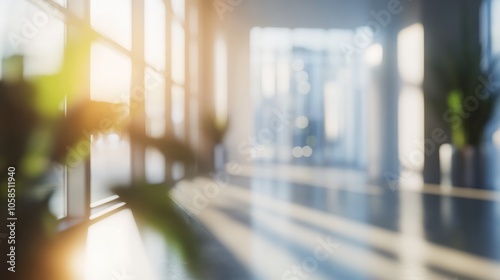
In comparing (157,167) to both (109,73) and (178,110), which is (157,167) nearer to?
(178,110)

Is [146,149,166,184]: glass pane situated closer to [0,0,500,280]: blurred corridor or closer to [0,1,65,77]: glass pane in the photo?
[0,0,500,280]: blurred corridor

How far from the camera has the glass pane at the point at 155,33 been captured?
609 centimetres

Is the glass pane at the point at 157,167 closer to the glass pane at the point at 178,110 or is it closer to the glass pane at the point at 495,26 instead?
the glass pane at the point at 178,110

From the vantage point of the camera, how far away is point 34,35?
2844mm

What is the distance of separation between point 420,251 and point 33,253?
2.00 meters

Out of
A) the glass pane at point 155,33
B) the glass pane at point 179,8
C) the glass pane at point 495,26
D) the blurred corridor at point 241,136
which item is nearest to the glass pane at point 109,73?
the blurred corridor at point 241,136

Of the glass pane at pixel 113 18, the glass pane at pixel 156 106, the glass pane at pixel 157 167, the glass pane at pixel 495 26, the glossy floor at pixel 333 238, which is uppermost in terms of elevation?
the glass pane at pixel 495 26

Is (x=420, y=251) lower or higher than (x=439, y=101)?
lower

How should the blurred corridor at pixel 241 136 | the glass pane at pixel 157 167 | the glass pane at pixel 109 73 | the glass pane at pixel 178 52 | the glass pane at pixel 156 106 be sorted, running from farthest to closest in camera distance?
1. the glass pane at pixel 178 52
2. the glass pane at pixel 157 167
3. the glass pane at pixel 156 106
4. the glass pane at pixel 109 73
5. the blurred corridor at pixel 241 136

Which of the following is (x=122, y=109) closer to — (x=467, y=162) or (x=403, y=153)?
(x=467, y=162)

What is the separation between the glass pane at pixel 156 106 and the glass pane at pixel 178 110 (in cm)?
56

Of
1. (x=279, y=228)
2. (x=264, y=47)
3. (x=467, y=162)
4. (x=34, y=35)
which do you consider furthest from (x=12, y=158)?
(x=264, y=47)

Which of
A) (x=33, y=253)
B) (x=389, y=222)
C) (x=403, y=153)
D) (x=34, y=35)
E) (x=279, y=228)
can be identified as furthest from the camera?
(x=403, y=153)

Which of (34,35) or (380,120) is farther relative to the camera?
(380,120)
